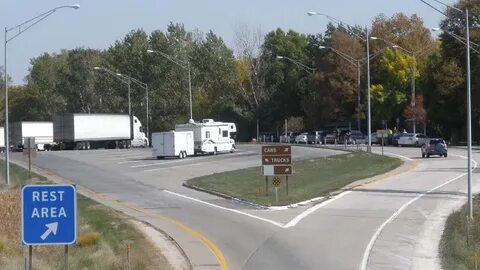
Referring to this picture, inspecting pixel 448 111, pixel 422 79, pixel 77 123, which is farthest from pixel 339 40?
pixel 77 123

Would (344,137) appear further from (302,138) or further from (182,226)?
(182,226)

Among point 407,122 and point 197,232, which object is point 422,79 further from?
point 197,232

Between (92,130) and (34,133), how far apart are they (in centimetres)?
806

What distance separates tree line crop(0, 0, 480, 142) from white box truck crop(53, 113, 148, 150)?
1732cm

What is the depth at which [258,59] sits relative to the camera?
370ft

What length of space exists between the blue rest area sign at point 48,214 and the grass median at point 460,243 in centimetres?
1017

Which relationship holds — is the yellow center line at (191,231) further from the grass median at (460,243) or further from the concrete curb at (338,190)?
the grass median at (460,243)

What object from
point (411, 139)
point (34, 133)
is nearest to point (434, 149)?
point (411, 139)

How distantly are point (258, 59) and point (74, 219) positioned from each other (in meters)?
103

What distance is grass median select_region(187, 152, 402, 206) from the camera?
3799cm

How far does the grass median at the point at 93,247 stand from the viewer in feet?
63.6

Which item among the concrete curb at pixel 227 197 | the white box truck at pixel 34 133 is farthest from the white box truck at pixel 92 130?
the concrete curb at pixel 227 197

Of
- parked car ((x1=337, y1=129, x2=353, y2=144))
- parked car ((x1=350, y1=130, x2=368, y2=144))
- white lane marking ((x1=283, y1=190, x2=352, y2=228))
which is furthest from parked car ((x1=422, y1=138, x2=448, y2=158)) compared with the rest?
white lane marking ((x1=283, y1=190, x2=352, y2=228))

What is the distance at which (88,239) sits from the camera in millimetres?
22859
